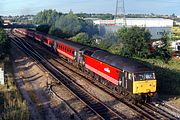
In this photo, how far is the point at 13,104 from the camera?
19734 millimetres

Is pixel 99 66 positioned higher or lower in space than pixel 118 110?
higher

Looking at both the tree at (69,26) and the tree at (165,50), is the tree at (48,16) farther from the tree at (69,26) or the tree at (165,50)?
the tree at (165,50)

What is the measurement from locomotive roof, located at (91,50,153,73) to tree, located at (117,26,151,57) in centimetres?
2063

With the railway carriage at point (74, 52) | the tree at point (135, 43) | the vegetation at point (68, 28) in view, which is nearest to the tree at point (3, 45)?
the railway carriage at point (74, 52)

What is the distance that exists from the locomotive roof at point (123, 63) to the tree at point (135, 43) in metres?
20.6

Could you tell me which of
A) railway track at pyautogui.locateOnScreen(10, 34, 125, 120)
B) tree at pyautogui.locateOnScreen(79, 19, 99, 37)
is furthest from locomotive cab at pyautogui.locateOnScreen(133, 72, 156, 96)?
tree at pyautogui.locateOnScreen(79, 19, 99, 37)

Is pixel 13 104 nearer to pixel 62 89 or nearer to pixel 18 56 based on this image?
pixel 62 89

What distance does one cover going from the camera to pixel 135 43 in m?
48.2

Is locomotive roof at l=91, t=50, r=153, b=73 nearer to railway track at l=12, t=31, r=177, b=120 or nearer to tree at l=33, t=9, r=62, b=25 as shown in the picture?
railway track at l=12, t=31, r=177, b=120

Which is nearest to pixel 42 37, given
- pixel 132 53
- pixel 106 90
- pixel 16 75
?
pixel 132 53

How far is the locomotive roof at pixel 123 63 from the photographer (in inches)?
836

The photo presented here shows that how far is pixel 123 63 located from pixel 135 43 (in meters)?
26.1

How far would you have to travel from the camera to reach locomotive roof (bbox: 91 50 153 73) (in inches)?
836

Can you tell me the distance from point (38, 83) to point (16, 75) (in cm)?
484
